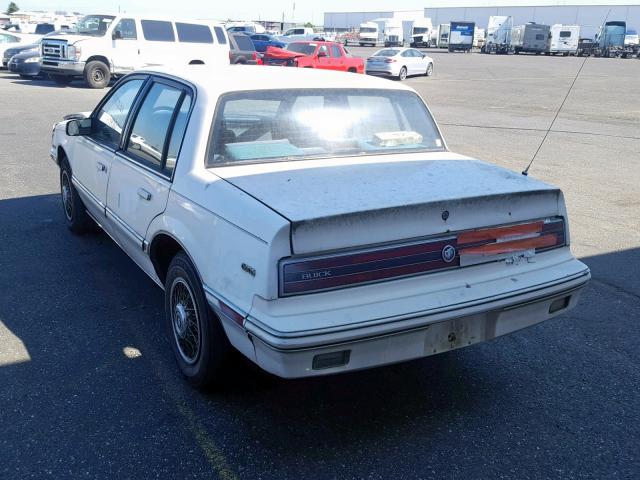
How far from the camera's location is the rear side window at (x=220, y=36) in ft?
67.8

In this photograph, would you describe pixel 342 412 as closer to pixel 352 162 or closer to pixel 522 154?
pixel 352 162

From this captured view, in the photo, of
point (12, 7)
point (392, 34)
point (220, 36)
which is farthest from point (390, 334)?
point (12, 7)

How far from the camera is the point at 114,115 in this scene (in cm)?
485

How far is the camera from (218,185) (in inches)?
128

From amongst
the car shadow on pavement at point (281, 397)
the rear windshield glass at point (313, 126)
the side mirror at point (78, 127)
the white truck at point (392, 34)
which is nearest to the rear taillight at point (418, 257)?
the car shadow on pavement at point (281, 397)

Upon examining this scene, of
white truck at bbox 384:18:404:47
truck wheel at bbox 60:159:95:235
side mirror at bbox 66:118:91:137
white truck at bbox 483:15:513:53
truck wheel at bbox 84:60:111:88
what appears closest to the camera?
side mirror at bbox 66:118:91:137

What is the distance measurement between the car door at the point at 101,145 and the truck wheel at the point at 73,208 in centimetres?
37

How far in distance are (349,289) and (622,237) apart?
460 cm

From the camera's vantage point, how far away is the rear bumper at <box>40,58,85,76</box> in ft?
62.5

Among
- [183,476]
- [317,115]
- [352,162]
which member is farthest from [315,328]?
[317,115]

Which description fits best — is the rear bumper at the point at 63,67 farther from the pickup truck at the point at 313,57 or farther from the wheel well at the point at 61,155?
the wheel well at the point at 61,155

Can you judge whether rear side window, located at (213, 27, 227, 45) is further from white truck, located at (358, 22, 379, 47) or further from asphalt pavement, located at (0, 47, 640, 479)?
white truck, located at (358, 22, 379, 47)

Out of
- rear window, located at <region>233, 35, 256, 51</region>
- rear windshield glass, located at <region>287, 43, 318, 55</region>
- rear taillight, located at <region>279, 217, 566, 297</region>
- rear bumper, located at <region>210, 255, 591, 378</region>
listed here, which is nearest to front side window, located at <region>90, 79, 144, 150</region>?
rear bumper, located at <region>210, 255, 591, 378</region>

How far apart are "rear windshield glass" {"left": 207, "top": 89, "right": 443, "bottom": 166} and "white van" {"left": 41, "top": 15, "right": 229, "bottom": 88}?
54.0 ft
